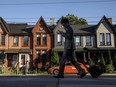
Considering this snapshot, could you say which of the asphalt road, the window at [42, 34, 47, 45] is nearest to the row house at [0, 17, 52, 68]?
the window at [42, 34, 47, 45]

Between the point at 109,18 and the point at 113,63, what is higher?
the point at 109,18

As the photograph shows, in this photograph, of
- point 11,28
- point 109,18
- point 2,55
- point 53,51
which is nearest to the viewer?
point 2,55

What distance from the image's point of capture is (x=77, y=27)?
51781mm

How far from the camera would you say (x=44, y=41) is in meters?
48.9

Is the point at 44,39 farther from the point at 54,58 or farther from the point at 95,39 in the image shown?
the point at 95,39

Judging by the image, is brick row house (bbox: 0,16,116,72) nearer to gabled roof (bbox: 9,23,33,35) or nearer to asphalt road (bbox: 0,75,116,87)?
gabled roof (bbox: 9,23,33,35)

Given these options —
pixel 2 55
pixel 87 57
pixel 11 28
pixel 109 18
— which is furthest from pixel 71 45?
pixel 109 18

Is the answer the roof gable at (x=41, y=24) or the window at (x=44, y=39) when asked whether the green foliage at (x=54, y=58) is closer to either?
the window at (x=44, y=39)

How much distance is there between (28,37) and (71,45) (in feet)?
131

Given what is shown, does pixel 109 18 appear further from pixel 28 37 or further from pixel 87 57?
pixel 28 37

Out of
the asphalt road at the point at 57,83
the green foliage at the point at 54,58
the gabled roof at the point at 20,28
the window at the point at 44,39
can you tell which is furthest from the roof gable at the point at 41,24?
the asphalt road at the point at 57,83

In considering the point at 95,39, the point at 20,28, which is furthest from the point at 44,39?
the point at 95,39

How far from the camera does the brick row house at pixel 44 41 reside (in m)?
48.0

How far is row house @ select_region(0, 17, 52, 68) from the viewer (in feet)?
157
